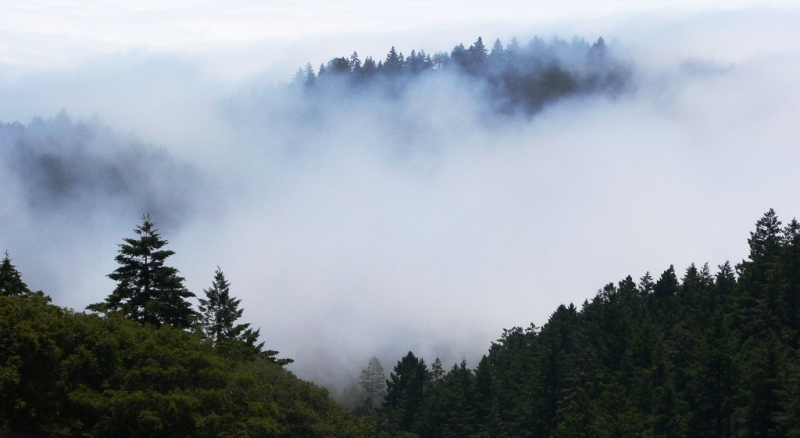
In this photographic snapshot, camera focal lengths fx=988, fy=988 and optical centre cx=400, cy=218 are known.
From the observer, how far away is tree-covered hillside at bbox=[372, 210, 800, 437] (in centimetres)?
7256

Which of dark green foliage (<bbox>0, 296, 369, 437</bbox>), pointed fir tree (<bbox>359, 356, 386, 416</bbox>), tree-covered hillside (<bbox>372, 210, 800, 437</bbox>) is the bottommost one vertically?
dark green foliage (<bbox>0, 296, 369, 437</bbox>)

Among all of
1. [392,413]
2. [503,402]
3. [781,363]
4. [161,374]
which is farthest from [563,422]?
[161,374]

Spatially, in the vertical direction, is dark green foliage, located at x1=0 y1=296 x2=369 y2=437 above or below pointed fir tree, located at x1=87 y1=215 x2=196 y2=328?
below

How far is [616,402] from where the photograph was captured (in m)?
84.4

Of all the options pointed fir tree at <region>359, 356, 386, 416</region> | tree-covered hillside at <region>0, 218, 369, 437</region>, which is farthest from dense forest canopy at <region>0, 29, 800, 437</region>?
pointed fir tree at <region>359, 356, 386, 416</region>

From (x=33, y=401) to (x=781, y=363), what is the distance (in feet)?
169

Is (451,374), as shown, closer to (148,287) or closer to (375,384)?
Answer: (148,287)

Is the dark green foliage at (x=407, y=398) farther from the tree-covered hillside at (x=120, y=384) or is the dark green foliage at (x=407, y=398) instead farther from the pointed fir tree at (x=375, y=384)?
the tree-covered hillside at (x=120, y=384)

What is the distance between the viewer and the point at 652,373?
3438 inches

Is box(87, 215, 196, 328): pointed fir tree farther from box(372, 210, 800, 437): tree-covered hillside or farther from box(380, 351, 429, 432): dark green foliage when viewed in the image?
box(380, 351, 429, 432): dark green foliage

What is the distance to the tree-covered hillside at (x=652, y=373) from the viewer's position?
238 feet

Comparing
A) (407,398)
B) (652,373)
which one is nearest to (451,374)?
(407,398)

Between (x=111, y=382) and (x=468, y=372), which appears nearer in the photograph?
(x=111, y=382)

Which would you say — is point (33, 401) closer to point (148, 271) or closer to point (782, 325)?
point (148, 271)
